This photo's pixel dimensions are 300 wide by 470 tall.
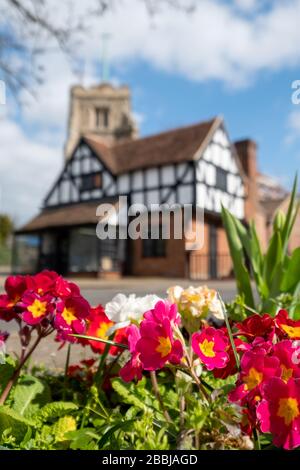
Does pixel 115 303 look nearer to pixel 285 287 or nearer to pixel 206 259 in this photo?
pixel 285 287

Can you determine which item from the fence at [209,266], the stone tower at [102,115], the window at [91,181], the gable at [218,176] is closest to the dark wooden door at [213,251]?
the fence at [209,266]

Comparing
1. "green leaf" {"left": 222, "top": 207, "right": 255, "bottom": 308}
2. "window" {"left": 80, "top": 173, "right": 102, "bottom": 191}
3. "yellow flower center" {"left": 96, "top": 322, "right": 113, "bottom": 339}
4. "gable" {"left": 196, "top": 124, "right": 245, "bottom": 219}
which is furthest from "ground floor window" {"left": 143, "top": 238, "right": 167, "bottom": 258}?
"yellow flower center" {"left": 96, "top": 322, "right": 113, "bottom": 339}

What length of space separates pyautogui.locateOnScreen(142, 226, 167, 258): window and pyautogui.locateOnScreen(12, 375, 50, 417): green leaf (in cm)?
1411

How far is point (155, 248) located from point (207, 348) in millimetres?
14872

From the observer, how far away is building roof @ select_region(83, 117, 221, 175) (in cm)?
1451

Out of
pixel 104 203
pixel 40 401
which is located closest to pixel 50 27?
pixel 40 401

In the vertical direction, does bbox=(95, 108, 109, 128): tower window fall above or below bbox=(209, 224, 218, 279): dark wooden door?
above

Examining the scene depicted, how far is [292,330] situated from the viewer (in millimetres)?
818

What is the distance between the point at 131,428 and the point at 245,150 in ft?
61.8

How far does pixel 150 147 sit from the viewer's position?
1622cm

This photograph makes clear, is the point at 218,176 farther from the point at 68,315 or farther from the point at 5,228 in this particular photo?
the point at 5,228

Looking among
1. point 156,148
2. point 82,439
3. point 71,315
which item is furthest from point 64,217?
point 82,439

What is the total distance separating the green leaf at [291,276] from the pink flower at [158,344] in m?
1.08

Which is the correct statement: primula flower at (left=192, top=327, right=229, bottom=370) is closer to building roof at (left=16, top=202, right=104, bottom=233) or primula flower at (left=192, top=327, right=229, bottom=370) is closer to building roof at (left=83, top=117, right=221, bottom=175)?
building roof at (left=83, top=117, right=221, bottom=175)
